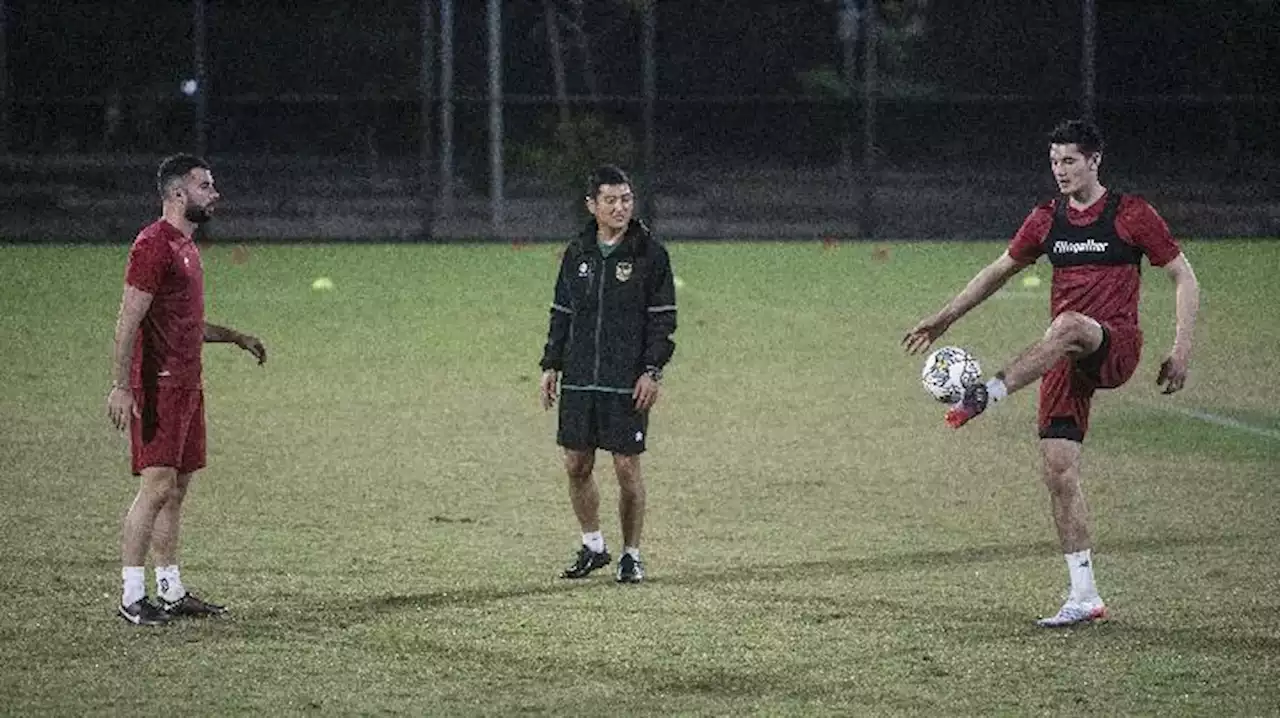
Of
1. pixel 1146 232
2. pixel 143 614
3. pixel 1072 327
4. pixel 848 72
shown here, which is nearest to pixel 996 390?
pixel 1072 327

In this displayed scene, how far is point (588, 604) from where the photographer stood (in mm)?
9469

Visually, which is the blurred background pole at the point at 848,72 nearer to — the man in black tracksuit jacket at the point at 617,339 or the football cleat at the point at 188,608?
the man in black tracksuit jacket at the point at 617,339

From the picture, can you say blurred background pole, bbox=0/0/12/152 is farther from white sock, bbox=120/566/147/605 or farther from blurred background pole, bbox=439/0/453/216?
white sock, bbox=120/566/147/605

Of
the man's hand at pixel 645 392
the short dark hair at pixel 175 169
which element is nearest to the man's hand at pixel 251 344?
the short dark hair at pixel 175 169

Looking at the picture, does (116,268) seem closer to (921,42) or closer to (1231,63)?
(921,42)

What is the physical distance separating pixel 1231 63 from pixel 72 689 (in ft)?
101

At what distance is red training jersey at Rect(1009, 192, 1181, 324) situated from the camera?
347 inches

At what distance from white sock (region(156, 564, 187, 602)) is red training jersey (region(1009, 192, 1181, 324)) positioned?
3417 millimetres

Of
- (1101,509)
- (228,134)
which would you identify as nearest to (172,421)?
(1101,509)

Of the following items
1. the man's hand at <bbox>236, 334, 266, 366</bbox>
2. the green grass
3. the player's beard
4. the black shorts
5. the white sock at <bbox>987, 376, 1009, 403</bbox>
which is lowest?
the green grass

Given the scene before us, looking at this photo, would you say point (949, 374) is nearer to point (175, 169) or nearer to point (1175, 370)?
point (1175, 370)

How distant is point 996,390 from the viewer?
8.41 m

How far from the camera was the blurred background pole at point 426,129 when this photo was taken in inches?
1387

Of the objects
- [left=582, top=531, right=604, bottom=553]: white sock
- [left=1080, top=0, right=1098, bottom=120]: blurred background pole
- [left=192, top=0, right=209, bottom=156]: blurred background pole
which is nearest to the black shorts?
[left=582, top=531, right=604, bottom=553]: white sock
